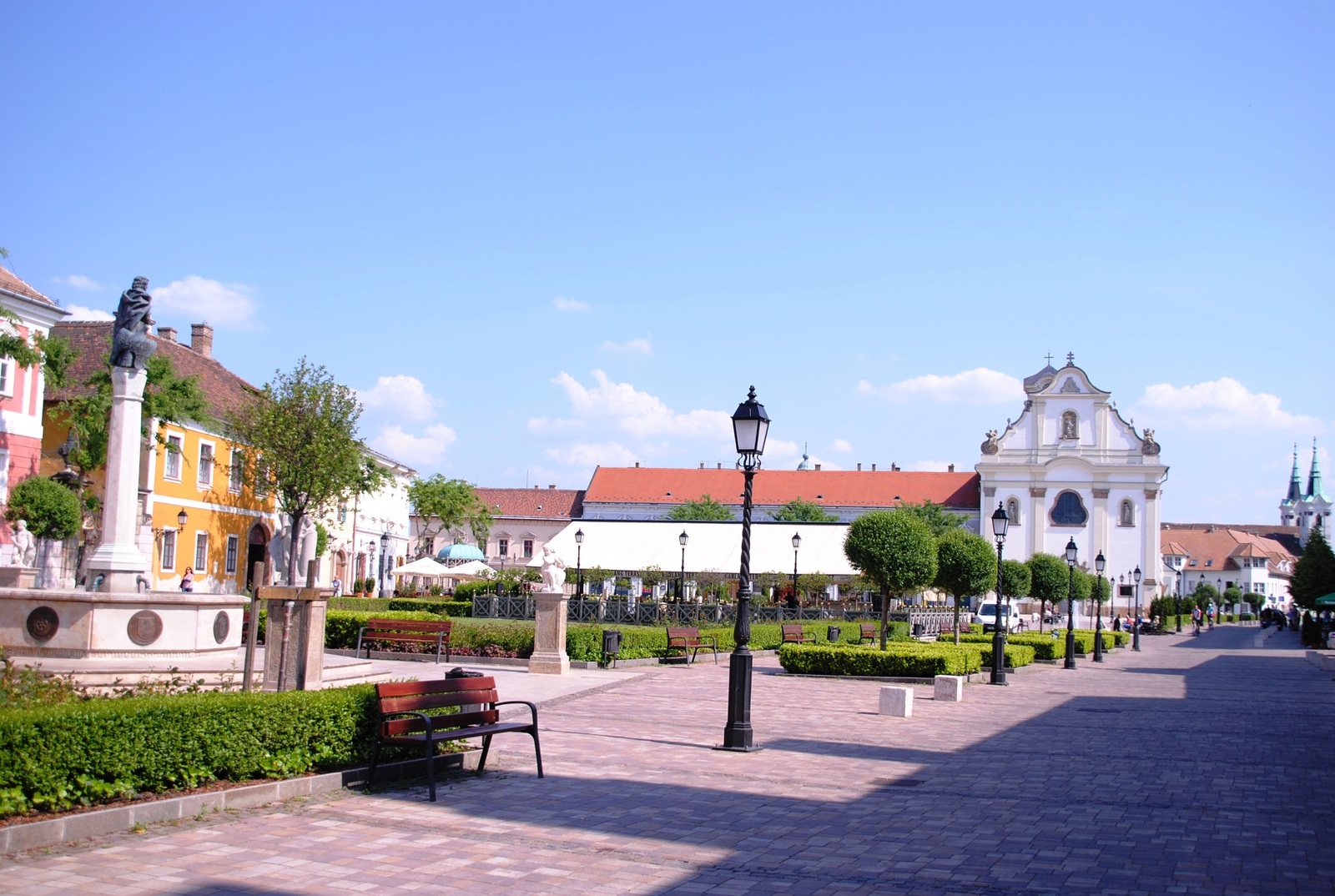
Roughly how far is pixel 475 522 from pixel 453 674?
6092 centimetres

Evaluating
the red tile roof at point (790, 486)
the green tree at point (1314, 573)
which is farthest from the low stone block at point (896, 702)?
the red tile roof at point (790, 486)

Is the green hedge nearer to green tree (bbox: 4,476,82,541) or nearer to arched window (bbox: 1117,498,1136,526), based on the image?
green tree (bbox: 4,476,82,541)

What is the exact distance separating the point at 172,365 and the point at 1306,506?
167 m

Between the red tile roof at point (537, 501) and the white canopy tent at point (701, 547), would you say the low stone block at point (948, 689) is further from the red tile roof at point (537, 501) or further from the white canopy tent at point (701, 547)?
the red tile roof at point (537, 501)

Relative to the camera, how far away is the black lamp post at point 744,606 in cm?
1200

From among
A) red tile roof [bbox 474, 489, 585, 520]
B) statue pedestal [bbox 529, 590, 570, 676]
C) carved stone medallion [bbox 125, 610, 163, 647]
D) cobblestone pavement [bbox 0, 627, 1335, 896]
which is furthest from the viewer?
red tile roof [bbox 474, 489, 585, 520]

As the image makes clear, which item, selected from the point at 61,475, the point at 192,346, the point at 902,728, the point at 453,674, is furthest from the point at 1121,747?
the point at 192,346

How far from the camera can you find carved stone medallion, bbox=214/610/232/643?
1354 cm

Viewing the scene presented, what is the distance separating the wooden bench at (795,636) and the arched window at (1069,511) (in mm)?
54093

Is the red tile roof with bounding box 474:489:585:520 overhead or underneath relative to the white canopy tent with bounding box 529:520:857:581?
overhead

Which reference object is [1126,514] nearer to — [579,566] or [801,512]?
[801,512]

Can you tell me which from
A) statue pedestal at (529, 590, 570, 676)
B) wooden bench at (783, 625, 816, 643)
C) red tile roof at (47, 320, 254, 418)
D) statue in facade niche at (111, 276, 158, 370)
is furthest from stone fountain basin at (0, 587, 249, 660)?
red tile roof at (47, 320, 254, 418)

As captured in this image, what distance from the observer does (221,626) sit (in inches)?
536

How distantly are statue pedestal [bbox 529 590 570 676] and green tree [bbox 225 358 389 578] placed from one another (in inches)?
860
